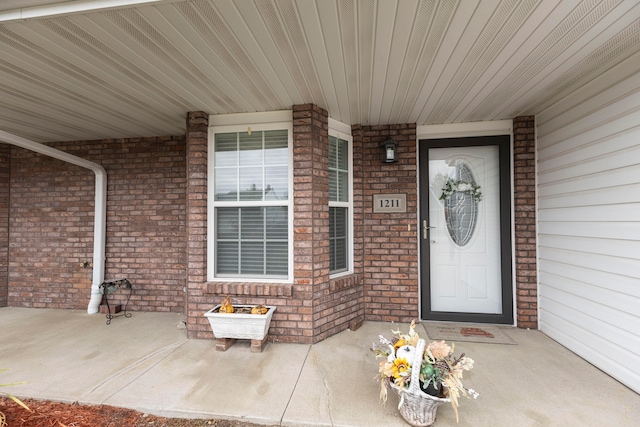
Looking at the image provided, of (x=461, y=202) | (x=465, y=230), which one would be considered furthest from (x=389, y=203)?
(x=465, y=230)

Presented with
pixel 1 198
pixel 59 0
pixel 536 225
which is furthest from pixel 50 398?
pixel 536 225

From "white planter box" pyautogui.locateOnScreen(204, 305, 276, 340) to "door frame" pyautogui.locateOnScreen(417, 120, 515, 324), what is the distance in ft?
6.66

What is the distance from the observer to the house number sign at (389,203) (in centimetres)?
360

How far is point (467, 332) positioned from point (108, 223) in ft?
16.6

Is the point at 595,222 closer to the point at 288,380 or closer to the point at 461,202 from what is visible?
the point at 461,202

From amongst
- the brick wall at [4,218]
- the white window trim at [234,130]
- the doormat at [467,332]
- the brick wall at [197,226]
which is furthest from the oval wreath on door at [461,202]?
the brick wall at [4,218]

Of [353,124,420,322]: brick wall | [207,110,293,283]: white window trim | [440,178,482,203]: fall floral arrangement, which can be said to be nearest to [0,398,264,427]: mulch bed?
[207,110,293,283]: white window trim

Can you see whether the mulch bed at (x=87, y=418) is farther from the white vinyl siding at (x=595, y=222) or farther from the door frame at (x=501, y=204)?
the white vinyl siding at (x=595, y=222)

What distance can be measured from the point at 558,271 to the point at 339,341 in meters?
2.42

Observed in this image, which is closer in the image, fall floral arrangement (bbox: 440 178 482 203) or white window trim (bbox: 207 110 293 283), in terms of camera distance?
white window trim (bbox: 207 110 293 283)

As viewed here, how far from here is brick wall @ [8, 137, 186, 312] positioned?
160 inches

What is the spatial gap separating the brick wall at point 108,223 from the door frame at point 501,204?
3328 mm

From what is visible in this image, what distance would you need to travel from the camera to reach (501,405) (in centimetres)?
196

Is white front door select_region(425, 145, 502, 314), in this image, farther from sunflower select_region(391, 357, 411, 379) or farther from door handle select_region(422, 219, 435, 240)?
sunflower select_region(391, 357, 411, 379)
